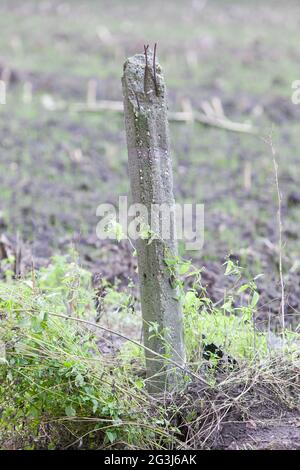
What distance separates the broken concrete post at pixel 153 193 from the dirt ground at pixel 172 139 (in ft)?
1.44

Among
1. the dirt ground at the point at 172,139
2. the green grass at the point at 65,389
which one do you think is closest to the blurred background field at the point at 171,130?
the dirt ground at the point at 172,139

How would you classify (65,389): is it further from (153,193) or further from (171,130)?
(171,130)

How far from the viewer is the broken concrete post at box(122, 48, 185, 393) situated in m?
3.61

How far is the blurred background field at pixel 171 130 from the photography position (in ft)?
24.7

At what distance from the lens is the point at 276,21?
22188 millimetres

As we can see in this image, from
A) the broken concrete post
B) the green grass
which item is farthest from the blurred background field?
the green grass

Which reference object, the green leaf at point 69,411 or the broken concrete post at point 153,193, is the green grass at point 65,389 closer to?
the green leaf at point 69,411

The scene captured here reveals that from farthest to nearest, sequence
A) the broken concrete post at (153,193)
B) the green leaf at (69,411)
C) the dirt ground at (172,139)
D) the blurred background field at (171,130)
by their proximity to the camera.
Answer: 1. the blurred background field at (171,130)
2. the dirt ground at (172,139)
3. the broken concrete post at (153,193)
4. the green leaf at (69,411)

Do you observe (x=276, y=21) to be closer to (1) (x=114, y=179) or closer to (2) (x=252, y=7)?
(2) (x=252, y=7)

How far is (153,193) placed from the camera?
3648 millimetres

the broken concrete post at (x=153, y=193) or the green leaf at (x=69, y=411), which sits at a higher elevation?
the broken concrete post at (x=153, y=193)

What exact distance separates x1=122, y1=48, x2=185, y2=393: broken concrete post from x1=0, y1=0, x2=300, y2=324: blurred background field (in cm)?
65

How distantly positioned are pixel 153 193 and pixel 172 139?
8.17 meters

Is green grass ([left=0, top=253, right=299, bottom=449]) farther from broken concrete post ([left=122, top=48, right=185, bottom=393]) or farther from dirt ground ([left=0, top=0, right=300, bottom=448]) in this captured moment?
dirt ground ([left=0, top=0, right=300, bottom=448])
